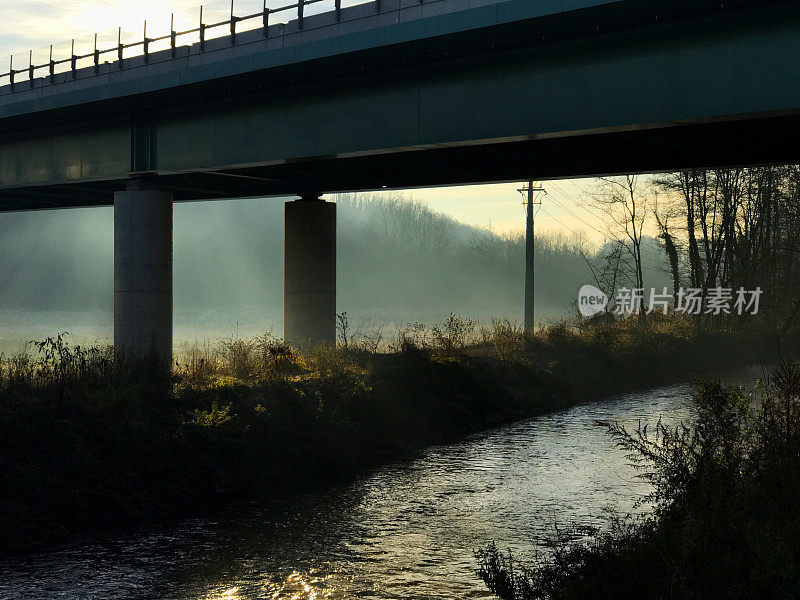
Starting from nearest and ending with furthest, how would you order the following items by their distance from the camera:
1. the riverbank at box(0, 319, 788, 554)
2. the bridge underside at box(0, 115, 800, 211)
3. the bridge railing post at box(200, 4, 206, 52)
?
the riverbank at box(0, 319, 788, 554) → the bridge underside at box(0, 115, 800, 211) → the bridge railing post at box(200, 4, 206, 52)

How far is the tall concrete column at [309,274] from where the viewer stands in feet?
96.6

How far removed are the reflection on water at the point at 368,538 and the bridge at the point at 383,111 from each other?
6064 mm

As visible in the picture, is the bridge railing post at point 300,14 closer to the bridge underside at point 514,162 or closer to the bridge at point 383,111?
the bridge at point 383,111

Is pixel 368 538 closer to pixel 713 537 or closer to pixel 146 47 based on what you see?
pixel 713 537

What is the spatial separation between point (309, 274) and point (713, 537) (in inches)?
889

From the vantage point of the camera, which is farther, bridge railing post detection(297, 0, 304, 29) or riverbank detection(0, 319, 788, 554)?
bridge railing post detection(297, 0, 304, 29)

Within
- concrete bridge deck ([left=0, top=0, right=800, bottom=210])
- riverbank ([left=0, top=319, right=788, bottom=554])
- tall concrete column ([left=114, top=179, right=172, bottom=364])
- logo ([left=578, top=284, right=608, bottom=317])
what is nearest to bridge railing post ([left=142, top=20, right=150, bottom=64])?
concrete bridge deck ([left=0, top=0, right=800, bottom=210])

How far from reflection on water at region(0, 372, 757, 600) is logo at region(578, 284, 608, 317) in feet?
80.2

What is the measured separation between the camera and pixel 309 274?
1161 inches

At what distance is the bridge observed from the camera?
48.5 feet

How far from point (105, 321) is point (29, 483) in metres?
77.8

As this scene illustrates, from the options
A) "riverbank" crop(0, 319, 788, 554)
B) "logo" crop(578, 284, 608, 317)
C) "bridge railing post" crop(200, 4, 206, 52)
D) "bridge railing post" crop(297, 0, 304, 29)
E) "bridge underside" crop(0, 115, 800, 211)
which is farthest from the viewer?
"logo" crop(578, 284, 608, 317)

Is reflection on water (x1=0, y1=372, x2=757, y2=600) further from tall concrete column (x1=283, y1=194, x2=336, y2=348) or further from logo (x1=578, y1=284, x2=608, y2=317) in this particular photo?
logo (x1=578, y1=284, x2=608, y2=317)

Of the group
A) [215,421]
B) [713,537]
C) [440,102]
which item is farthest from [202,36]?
[713,537]
